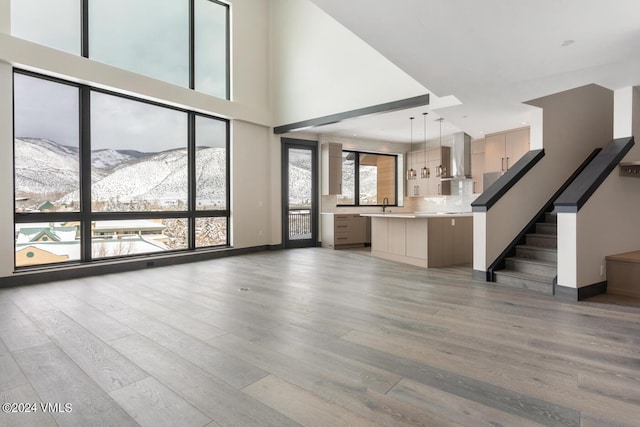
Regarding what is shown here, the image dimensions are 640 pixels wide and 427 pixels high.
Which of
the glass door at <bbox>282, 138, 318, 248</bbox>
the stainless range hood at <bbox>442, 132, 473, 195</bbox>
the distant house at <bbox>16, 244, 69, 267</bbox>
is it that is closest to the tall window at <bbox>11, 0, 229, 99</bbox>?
the glass door at <bbox>282, 138, 318, 248</bbox>

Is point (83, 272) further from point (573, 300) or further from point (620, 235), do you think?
point (620, 235)

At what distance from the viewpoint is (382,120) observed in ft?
24.8

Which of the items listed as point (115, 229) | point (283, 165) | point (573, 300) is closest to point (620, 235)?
point (573, 300)

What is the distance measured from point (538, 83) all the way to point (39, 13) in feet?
23.0

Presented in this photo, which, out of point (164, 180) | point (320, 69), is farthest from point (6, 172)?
point (320, 69)

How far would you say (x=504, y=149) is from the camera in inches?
294

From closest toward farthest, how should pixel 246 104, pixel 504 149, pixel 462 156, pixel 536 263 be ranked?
pixel 536 263 → pixel 504 149 → pixel 246 104 → pixel 462 156

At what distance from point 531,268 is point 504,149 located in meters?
3.65

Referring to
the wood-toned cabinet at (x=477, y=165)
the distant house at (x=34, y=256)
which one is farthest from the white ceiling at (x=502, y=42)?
the distant house at (x=34, y=256)

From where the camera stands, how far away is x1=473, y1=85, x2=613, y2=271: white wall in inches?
196

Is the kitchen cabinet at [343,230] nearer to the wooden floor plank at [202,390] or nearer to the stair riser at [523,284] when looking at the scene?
the stair riser at [523,284]

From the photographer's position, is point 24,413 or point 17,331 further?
point 17,331

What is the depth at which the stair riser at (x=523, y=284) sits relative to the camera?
4266mm

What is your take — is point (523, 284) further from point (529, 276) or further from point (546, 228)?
point (546, 228)
